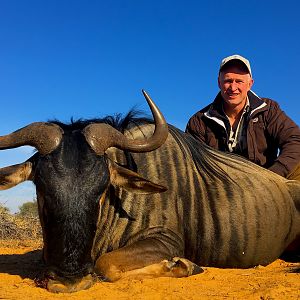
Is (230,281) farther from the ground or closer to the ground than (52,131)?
closer to the ground

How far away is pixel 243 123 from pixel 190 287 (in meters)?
3.64

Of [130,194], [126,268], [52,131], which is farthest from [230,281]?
[52,131]

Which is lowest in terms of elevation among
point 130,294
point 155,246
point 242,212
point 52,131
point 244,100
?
point 130,294

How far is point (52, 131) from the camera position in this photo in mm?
4219

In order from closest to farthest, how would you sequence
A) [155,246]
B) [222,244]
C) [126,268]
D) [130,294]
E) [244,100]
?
[130,294] → [126,268] → [155,246] → [222,244] → [244,100]

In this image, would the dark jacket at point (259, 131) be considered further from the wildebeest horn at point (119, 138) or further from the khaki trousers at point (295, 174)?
the wildebeest horn at point (119, 138)

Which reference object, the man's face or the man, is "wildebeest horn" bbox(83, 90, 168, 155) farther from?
the man's face

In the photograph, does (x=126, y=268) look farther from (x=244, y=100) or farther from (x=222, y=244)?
(x=244, y=100)

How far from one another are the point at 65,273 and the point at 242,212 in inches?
84.2

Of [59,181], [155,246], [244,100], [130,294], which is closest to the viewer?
[130,294]

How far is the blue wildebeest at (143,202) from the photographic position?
385 centimetres

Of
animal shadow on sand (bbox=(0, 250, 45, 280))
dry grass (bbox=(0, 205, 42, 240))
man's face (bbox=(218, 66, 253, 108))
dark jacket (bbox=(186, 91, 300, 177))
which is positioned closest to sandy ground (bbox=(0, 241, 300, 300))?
animal shadow on sand (bbox=(0, 250, 45, 280))

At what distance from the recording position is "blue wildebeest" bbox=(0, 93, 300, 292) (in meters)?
3.85

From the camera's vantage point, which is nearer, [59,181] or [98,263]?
[59,181]
